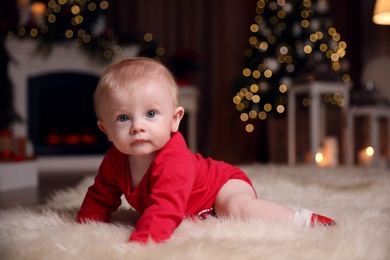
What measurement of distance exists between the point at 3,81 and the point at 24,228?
8.54ft

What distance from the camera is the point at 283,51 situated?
4320 mm

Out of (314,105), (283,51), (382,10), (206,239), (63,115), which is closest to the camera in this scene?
(206,239)

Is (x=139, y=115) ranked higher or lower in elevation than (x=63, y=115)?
higher

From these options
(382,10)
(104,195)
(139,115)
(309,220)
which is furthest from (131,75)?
(382,10)

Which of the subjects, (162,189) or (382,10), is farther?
(382,10)

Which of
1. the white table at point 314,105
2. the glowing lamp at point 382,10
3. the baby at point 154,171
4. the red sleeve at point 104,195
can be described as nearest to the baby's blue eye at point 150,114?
the baby at point 154,171

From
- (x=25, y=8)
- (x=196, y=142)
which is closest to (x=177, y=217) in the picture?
(x=25, y=8)

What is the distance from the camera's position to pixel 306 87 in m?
3.58

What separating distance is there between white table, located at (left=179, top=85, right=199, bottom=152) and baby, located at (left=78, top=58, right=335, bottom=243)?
3.19 metres

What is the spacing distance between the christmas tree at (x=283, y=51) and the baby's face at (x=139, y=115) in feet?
10.4

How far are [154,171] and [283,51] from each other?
337 centimetres

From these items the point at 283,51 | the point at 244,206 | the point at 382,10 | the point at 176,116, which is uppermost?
the point at 382,10

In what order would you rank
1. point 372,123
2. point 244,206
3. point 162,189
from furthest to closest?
point 372,123 < point 244,206 < point 162,189

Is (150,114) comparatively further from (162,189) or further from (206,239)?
(206,239)
